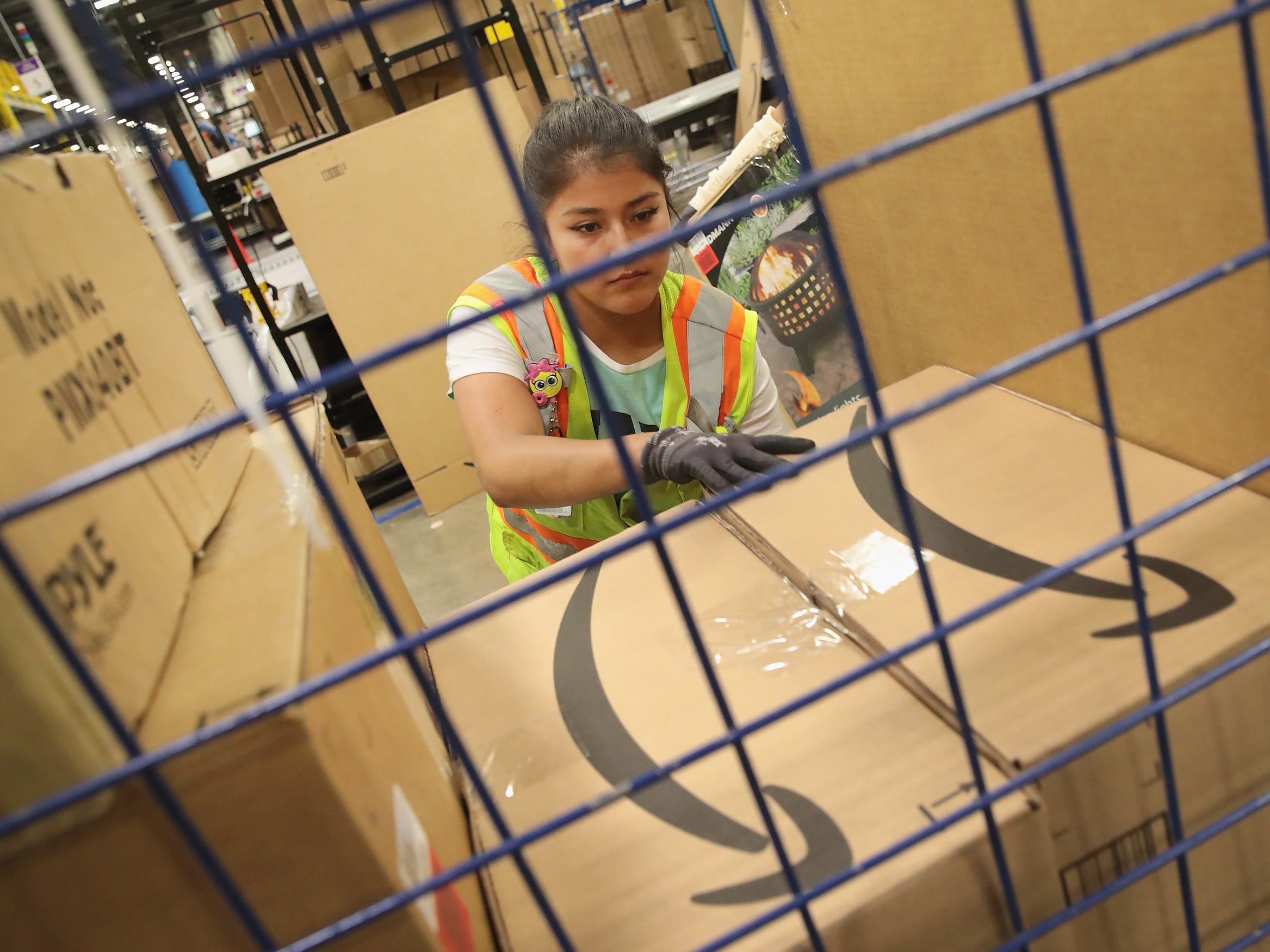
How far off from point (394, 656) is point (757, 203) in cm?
28

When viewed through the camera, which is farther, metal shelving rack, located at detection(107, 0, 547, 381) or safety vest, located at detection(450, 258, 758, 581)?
metal shelving rack, located at detection(107, 0, 547, 381)

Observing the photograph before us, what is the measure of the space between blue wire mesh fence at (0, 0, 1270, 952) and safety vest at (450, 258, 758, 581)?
0.76 meters

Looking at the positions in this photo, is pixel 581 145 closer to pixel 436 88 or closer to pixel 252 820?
pixel 252 820

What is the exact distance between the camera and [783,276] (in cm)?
169

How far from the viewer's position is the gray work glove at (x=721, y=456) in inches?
37.5

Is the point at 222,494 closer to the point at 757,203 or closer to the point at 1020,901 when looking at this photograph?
the point at 757,203

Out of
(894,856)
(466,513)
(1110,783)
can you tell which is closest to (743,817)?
(894,856)

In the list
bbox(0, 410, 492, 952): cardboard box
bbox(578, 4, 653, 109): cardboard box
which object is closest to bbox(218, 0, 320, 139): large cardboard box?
bbox(578, 4, 653, 109): cardboard box

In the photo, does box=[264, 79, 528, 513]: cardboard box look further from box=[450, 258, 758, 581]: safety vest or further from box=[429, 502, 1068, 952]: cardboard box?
box=[429, 502, 1068, 952]: cardboard box

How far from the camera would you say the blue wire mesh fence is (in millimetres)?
356

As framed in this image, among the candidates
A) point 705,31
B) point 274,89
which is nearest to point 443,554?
point 274,89

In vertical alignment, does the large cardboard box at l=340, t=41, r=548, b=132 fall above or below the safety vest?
above

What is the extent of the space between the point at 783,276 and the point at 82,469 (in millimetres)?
1436

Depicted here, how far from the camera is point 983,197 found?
0.90 m
